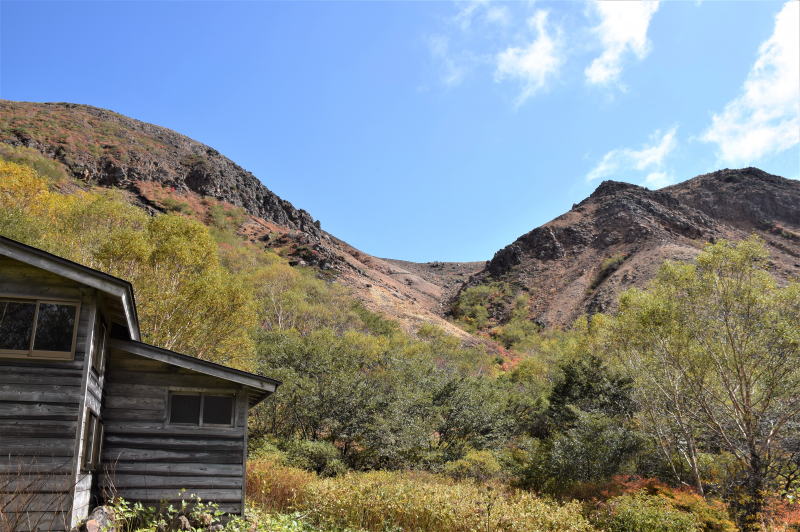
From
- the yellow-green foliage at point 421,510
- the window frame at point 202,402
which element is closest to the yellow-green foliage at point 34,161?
the window frame at point 202,402

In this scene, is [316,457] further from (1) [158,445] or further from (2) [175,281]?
(2) [175,281]

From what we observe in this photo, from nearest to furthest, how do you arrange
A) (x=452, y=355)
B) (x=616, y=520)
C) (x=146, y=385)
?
1. (x=146, y=385)
2. (x=616, y=520)
3. (x=452, y=355)

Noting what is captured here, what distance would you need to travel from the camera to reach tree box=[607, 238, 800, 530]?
51.8 ft

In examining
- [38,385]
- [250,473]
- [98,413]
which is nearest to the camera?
[38,385]

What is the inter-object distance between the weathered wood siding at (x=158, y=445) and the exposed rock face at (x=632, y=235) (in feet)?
256

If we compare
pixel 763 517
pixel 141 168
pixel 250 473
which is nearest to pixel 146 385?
pixel 250 473

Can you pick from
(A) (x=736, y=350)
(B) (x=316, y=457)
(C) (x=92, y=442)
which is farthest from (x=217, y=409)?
(A) (x=736, y=350)

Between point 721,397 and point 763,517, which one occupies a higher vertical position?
point 721,397

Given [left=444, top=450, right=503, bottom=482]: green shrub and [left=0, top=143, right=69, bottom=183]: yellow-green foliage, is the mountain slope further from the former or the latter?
[left=444, top=450, right=503, bottom=482]: green shrub

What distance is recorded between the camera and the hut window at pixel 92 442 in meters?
8.75

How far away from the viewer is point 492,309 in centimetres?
10144

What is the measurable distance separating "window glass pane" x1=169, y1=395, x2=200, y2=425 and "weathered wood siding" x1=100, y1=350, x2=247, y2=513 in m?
0.15

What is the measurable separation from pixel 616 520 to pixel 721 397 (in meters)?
8.40

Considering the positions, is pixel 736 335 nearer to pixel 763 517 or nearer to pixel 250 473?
pixel 763 517
